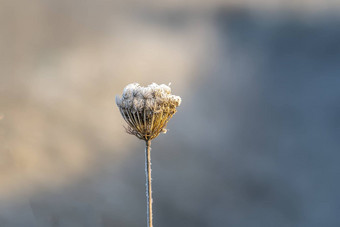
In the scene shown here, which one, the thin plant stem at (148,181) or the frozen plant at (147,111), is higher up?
the frozen plant at (147,111)

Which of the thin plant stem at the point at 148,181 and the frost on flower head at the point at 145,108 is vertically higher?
the frost on flower head at the point at 145,108

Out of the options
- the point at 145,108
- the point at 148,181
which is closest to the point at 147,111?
the point at 145,108

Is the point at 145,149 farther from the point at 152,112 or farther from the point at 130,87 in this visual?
the point at 130,87

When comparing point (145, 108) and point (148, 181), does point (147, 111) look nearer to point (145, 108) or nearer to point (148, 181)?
point (145, 108)

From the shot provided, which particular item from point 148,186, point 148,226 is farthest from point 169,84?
point 148,226

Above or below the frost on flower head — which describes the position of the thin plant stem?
below

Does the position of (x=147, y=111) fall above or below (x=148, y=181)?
above
